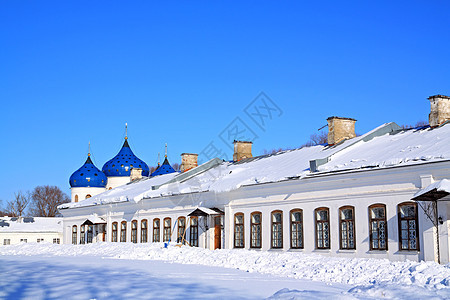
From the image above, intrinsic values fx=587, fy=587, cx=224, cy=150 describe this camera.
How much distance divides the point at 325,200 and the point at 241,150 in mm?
11616

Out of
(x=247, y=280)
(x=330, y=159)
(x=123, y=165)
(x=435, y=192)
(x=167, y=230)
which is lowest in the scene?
(x=247, y=280)

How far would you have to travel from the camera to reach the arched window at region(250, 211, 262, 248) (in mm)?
23984

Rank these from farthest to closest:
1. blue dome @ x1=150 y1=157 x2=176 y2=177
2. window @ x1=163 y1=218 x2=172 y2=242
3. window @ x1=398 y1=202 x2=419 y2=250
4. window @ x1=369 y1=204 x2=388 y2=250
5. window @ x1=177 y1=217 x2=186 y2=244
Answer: blue dome @ x1=150 y1=157 x2=176 y2=177 < window @ x1=163 y1=218 x2=172 y2=242 < window @ x1=177 y1=217 x2=186 y2=244 < window @ x1=369 y1=204 x2=388 y2=250 < window @ x1=398 y1=202 x2=419 y2=250

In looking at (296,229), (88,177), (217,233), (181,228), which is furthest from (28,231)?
(296,229)

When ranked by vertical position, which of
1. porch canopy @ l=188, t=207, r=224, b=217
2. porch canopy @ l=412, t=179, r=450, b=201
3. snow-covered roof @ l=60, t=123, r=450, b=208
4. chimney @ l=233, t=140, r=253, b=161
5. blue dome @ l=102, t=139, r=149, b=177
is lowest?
porch canopy @ l=188, t=207, r=224, b=217

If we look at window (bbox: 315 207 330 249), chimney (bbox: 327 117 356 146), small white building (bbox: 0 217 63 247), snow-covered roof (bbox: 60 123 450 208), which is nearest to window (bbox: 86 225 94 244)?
snow-covered roof (bbox: 60 123 450 208)

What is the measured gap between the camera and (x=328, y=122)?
87.2 ft

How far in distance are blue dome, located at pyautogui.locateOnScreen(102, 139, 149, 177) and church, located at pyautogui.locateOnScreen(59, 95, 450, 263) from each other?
19.5 m

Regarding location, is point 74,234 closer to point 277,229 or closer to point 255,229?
point 255,229

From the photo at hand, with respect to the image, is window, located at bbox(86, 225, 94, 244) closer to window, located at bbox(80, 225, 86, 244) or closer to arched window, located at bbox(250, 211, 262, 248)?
window, located at bbox(80, 225, 86, 244)

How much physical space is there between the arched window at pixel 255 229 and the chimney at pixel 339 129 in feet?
16.5

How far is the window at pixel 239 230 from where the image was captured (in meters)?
24.8

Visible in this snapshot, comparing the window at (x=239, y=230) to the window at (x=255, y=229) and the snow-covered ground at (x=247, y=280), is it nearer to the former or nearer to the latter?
the window at (x=255, y=229)

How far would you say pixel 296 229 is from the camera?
877 inches
